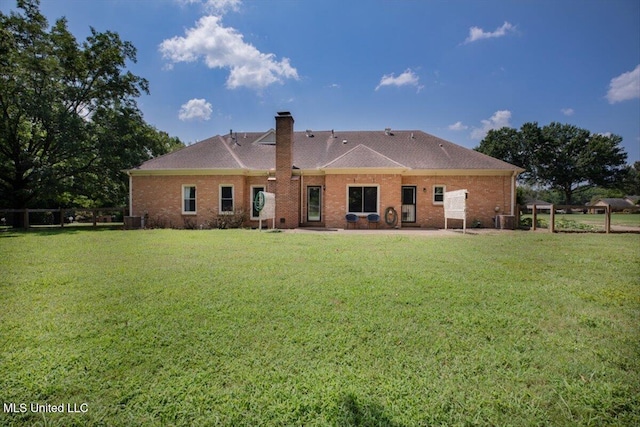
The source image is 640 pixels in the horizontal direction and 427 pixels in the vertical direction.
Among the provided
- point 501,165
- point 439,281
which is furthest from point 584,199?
point 439,281

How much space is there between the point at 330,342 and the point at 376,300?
1.35 m

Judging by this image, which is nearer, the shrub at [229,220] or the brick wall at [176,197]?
the shrub at [229,220]

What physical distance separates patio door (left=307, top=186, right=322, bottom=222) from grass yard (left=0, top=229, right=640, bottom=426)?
1199 centimetres

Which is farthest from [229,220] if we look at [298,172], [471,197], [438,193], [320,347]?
[320,347]

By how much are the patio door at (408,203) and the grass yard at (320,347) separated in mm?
11696

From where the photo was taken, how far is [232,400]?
2393mm

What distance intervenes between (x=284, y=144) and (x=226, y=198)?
472cm

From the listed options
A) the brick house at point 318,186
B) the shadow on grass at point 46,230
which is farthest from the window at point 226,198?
the shadow on grass at point 46,230

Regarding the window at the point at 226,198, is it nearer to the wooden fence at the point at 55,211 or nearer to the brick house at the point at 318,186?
the brick house at the point at 318,186

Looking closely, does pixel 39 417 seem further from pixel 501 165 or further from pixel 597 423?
pixel 501 165

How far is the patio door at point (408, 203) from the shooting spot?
17.8 m

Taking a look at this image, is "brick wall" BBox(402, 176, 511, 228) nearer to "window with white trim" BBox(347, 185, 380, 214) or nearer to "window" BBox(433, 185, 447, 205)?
"window" BBox(433, 185, 447, 205)

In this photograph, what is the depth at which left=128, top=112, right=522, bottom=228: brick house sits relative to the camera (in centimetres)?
1648

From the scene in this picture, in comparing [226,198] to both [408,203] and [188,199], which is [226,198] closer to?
[188,199]
